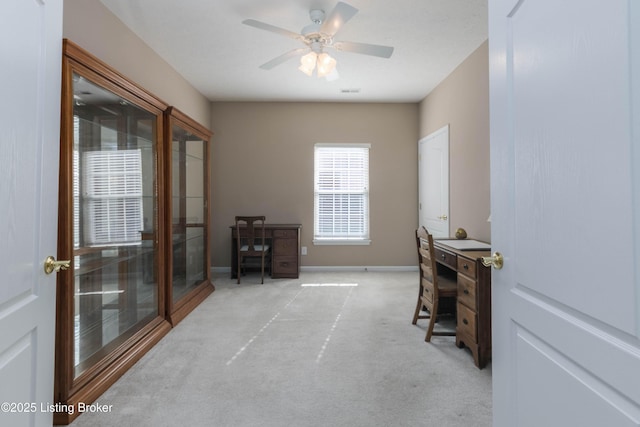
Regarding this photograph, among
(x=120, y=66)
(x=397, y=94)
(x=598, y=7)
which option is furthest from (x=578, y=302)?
(x=397, y=94)

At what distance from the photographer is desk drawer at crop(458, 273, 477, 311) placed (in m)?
2.38

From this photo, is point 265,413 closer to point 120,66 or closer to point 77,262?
point 77,262

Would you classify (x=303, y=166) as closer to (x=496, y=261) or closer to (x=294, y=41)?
(x=294, y=41)

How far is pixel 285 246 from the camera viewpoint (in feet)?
16.1

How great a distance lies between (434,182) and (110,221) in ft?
13.0

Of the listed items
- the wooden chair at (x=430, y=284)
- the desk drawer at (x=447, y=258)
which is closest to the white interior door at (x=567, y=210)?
the wooden chair at (x=430, y=284)

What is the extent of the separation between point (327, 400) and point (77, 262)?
1653 millimetres

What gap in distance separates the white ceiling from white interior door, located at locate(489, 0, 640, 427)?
1.98 metres

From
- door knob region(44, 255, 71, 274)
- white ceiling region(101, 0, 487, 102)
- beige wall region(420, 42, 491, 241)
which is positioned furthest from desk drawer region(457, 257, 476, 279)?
door knob region(44, 255, 71, 274)

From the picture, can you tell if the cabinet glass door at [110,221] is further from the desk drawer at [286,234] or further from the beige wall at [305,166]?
the beige wall at [305,166]

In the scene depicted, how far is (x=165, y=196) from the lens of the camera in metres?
2.95

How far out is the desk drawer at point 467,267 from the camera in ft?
7.82

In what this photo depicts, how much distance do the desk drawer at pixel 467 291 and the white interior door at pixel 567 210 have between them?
4.14 feet

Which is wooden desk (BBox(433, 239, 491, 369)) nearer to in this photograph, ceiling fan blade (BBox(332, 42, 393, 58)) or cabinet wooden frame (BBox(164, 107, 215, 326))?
ceiling fan blade (BBox(332, 42, 393, 58))
